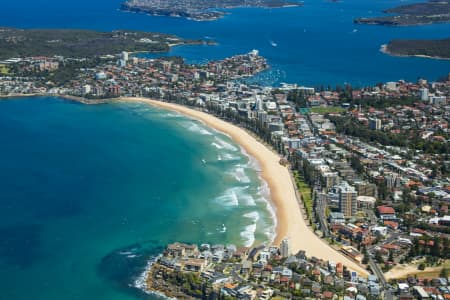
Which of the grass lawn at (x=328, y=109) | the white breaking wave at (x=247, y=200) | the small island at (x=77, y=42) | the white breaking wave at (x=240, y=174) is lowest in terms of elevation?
the white breaking wave at (x=247, y=200)

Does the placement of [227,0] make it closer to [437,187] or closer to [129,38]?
[129,38]

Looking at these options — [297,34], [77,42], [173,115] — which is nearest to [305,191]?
[173,115]

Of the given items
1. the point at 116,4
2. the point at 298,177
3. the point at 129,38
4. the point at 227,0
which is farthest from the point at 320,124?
the point at 116,4

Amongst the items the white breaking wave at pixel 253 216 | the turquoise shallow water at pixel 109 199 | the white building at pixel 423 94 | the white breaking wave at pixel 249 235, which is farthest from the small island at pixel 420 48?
the white breaking wave at pixel 249 235

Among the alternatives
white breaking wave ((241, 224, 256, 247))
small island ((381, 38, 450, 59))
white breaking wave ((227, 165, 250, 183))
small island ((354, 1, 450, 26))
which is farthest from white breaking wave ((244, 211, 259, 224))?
small island ((354, 1, 450, 26))

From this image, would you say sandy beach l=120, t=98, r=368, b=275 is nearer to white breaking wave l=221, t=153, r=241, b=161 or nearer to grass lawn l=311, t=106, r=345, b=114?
white breaking wave l=221, t=153, r=241, b=161

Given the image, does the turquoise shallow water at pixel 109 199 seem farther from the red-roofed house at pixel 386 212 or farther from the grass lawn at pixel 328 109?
the grass lawn at pixel 328 109
